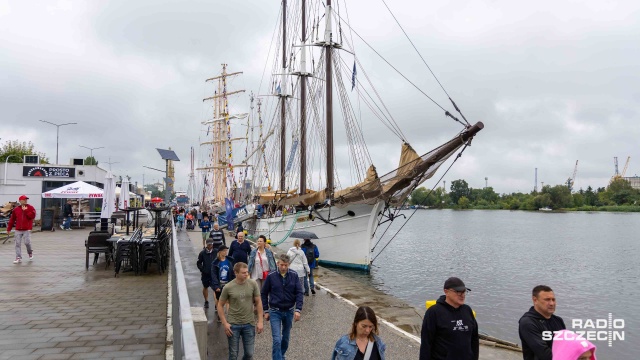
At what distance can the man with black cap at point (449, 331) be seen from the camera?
12.5ft

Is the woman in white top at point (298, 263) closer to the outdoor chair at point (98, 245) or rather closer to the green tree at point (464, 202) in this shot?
the outdoor chair at point (98, 245)

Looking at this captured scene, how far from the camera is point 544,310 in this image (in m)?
3.72

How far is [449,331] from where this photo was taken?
3.82 m

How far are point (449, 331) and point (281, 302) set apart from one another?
2611 mm

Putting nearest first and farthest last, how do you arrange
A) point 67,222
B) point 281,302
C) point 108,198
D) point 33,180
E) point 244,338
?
point 244,338 → point 281,302 → point 108,198 → point 67,222 → point 33,180

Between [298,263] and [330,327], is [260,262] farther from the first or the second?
[330,327]

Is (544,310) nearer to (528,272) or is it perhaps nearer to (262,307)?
(262,307)

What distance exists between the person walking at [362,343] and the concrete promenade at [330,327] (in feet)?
11.4

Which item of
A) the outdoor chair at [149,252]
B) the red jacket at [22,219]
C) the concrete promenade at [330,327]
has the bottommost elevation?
the concrete promenade at [330,327]

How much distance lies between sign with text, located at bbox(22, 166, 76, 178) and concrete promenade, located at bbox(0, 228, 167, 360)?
20920 mm

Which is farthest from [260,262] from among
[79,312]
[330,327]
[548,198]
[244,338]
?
[548,198]

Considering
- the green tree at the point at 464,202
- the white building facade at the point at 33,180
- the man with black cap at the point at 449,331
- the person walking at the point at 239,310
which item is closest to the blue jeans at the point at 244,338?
the person walking at the point at 239,310

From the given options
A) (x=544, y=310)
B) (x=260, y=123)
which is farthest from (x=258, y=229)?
(x=260, y=123)

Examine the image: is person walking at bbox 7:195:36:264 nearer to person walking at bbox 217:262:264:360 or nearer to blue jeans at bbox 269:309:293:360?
person walking at bbox 217:262:264:360
